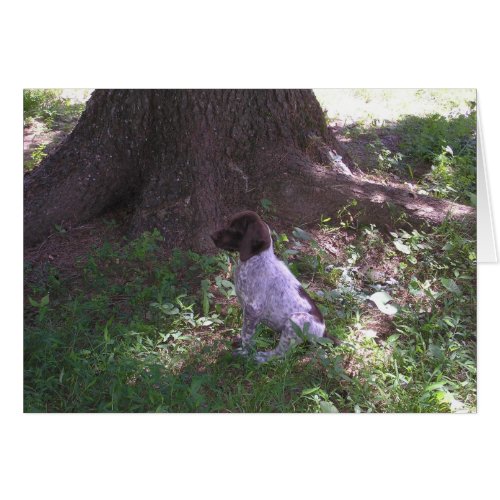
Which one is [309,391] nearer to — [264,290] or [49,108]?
[264,290]

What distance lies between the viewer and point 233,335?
15.4 ft

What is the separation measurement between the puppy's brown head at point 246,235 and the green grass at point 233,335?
1.46 ft

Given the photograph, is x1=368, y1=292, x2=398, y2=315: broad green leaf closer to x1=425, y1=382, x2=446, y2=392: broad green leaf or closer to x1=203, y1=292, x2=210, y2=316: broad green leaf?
x1=425, y1=382, x2=446, y2=392: broad green leaf

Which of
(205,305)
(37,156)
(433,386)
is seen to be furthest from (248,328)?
(37,156)

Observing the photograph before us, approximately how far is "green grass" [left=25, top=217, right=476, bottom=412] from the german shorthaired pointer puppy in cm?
13

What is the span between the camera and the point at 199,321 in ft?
15.5

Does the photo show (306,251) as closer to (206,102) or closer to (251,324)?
(251,324)

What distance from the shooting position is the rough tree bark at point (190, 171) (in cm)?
511

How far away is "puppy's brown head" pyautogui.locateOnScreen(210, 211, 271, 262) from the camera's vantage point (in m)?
4.48

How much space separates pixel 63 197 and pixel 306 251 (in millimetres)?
1934

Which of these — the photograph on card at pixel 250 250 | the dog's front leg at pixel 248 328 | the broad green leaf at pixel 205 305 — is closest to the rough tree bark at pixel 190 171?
the photograph on card at pixel 250 250

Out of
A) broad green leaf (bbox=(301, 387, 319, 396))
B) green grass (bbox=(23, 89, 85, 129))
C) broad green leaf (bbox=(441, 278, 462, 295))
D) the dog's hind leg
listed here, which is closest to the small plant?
green grass (bbox=(23, 89, 85, 129))

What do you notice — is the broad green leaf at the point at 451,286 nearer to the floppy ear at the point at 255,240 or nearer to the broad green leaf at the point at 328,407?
the broad green leaf at the point at 328,407
